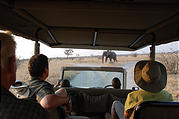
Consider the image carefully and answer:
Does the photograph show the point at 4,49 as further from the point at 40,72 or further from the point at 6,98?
the point at 40,72

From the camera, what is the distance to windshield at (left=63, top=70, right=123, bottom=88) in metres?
5.24

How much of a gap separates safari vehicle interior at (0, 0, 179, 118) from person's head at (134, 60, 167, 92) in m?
0.58

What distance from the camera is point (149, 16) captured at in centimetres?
290

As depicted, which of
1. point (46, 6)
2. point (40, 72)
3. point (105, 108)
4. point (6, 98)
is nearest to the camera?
point (6, 98)

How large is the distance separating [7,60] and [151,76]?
176 centimetres

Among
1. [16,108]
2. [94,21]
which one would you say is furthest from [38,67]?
[94,21]

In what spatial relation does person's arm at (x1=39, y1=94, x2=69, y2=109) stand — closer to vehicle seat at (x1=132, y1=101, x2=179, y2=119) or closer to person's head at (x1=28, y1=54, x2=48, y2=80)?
person's head at (x1=28, y1=54, x2=48, y2=80)

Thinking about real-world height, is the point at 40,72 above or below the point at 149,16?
below

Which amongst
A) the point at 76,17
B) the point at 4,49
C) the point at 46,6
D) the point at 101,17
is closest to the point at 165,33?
the point at 101,17

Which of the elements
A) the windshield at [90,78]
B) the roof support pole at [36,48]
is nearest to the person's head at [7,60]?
the roof support pole at [36,48]

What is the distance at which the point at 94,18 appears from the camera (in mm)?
3068

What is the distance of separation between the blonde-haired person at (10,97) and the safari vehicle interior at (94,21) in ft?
4.03

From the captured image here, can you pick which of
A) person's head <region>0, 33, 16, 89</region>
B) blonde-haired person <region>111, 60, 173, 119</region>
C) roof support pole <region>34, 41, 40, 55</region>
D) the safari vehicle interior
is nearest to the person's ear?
person's head <region>0, 33, 16, 89</region>

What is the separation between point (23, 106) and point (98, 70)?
171 inches
